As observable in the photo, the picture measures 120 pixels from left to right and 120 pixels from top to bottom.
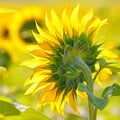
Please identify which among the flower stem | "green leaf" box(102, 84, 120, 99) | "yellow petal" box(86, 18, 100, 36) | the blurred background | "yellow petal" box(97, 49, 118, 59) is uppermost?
the blurred background

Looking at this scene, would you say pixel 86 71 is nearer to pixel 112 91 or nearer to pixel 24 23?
pixel 112 91

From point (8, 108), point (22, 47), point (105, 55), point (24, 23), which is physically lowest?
point (8, 108)

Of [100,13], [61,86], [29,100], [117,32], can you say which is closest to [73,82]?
[61,86]

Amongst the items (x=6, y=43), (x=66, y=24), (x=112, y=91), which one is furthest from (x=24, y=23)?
(x=112, y=91)

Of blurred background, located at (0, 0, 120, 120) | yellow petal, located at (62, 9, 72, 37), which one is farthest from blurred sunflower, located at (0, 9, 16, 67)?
yellow petal, located at (62, 9, 72, 37)

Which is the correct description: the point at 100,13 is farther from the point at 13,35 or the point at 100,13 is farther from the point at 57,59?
the point at 57,59

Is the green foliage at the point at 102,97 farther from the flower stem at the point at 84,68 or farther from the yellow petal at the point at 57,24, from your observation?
the yellow petal at the point at 57,24

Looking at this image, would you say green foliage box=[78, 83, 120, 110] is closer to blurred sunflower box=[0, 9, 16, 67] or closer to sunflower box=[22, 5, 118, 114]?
sunflower box=[22, 5, 118, 114]

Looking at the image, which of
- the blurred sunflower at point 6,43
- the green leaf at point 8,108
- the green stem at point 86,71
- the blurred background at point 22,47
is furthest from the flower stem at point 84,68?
the blurred sunflower at point 6,43

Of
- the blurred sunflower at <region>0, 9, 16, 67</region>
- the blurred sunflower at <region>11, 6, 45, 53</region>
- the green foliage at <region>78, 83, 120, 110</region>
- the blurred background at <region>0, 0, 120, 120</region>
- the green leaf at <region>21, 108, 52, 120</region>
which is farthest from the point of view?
the blurred sunflower at <region>11, 6, 45, 53</region>
